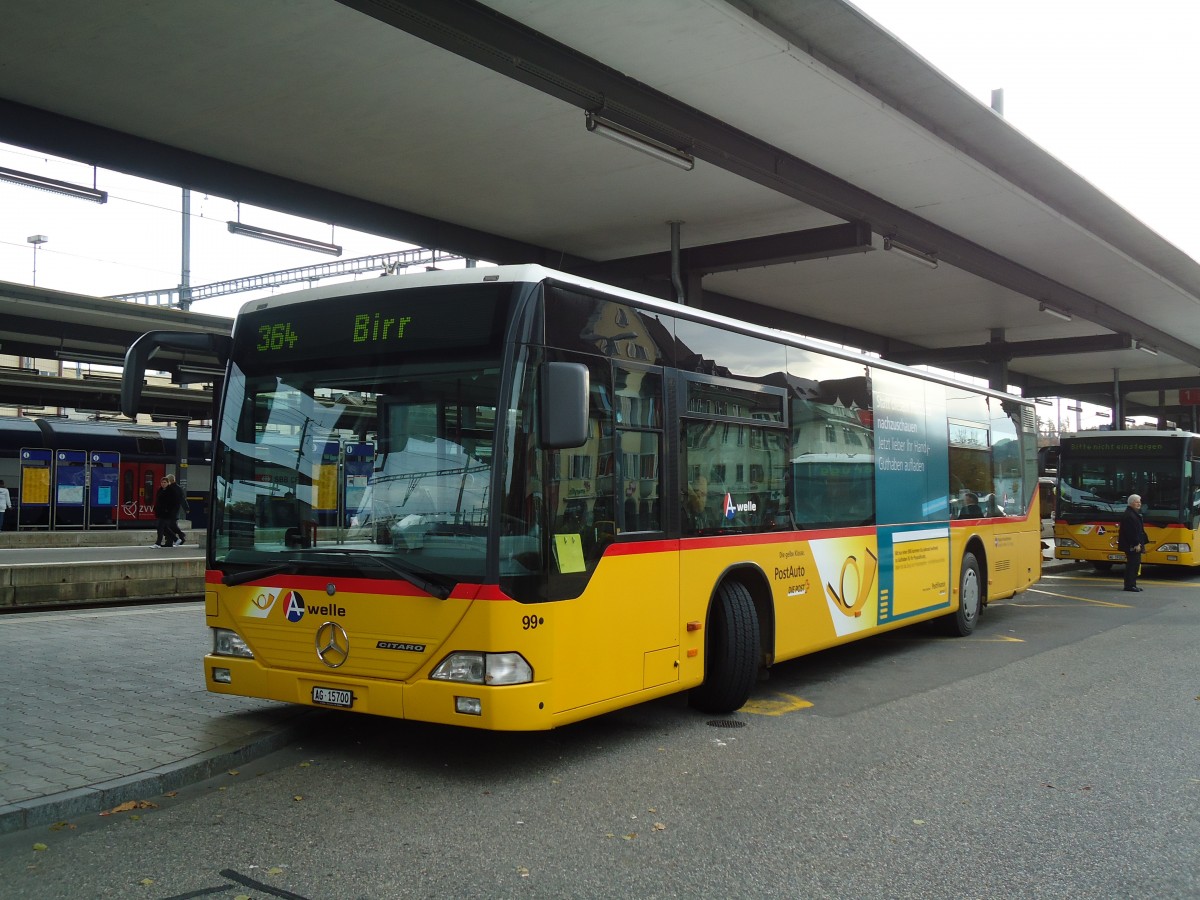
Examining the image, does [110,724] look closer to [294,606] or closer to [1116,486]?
[294,606]

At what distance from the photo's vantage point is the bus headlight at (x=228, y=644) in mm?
6863

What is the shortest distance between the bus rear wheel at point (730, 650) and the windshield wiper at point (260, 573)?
309 centimetres

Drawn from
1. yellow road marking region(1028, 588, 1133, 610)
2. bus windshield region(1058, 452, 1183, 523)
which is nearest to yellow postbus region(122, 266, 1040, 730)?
yellow road marking region(1028, 588, 1133, 610)

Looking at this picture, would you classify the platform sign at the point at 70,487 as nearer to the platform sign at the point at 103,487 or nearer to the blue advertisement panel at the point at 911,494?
the platform sign at the point at 103,487

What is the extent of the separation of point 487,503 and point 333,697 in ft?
5.34

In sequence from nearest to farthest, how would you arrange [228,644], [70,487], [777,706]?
[228,644] < [777,706] < [70,487]

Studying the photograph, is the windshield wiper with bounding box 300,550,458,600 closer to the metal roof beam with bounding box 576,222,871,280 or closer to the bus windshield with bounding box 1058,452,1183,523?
the metal roof beam with bounding box 576,222,871,280

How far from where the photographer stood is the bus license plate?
20.9 feet

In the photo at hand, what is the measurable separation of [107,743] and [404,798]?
2.10 metres

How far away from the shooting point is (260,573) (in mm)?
6691

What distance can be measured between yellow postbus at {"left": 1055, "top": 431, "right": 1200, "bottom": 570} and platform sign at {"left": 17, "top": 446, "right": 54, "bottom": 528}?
28.5m

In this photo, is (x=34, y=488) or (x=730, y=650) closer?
(x=730, y=650)

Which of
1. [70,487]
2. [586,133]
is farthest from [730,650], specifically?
[70,487]

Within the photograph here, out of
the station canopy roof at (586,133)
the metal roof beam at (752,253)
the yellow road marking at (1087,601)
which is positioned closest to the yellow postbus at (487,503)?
the station canopy roof at (586,133)
